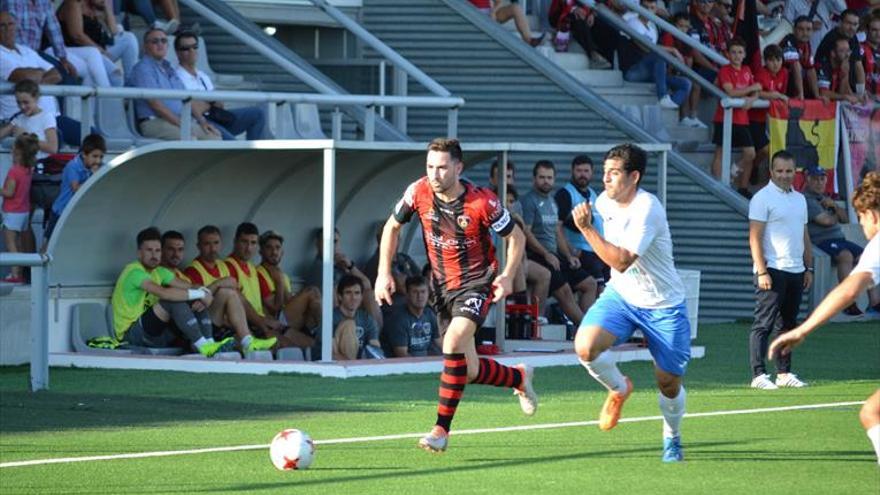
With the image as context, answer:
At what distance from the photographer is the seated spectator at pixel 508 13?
2748 cm

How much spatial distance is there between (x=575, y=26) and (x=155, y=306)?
11.1 meters

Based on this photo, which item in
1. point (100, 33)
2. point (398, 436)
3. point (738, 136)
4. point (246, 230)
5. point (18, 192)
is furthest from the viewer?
point (738, 136)

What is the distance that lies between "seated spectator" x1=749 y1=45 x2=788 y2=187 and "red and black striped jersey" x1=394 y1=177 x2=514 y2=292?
43.3 ft

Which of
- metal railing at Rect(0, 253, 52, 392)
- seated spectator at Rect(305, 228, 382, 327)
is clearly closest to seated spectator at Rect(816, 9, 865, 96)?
seated spectator at Rect(305, 228, 382, 327)

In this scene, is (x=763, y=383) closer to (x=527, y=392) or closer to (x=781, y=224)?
(x=781, y=224)

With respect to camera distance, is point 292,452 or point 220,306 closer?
point 292,452

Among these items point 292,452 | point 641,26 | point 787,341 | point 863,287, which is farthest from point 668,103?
point 787,341

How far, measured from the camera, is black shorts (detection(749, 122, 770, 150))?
26.1 metres

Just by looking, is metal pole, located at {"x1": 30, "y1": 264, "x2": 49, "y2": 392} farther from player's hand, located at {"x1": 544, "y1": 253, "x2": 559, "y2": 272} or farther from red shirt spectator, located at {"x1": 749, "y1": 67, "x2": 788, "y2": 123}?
red shirt spectator, located at {"x1": 749, "y1": 67, "x2": 788, "y2": 123}

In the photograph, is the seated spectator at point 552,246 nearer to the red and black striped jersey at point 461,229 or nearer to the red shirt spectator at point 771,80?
the red shirt spectator at point 771,80

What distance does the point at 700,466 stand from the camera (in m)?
11.9

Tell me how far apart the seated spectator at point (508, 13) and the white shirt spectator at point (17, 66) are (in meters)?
7.82

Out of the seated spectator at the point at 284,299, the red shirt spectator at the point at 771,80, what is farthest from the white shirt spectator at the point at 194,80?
the red shirt spectator at the point at 771,80

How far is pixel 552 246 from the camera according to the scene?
21.2m
